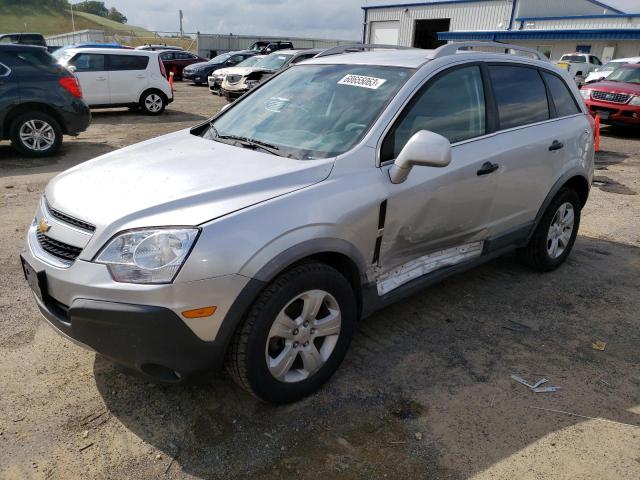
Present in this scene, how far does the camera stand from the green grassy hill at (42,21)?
76938 millimetres

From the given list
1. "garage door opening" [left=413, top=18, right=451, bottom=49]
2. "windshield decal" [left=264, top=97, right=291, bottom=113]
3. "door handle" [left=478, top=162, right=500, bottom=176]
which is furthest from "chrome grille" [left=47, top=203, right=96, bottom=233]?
"garage door opening" [left=413, top=18, right=451, bottom=49]

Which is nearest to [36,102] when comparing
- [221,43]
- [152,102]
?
[152,102]

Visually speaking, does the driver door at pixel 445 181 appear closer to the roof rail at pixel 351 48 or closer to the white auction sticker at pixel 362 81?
the white auction sticker at pixel 362 81

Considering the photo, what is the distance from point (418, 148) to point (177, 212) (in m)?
1.26

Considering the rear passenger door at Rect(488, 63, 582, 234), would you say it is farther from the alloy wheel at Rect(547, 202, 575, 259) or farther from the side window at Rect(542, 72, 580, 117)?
the alloy wheel at Rect(547, 202, 575, 259)

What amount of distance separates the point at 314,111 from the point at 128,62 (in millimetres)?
11600

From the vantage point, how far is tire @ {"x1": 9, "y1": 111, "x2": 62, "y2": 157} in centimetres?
827

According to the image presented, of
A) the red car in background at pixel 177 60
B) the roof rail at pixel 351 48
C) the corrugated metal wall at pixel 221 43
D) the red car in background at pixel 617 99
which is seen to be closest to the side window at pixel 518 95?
the roof rail at pixel 351 48

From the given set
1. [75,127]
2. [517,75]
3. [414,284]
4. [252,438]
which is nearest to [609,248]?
[517,75]

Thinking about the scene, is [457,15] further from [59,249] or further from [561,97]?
[59,249]

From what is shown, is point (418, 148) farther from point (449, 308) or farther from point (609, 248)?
point (609, 248)

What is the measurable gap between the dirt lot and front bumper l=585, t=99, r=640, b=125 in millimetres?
9819

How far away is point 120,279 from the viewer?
2305 mm

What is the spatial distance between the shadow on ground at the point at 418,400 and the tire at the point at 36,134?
656cm
